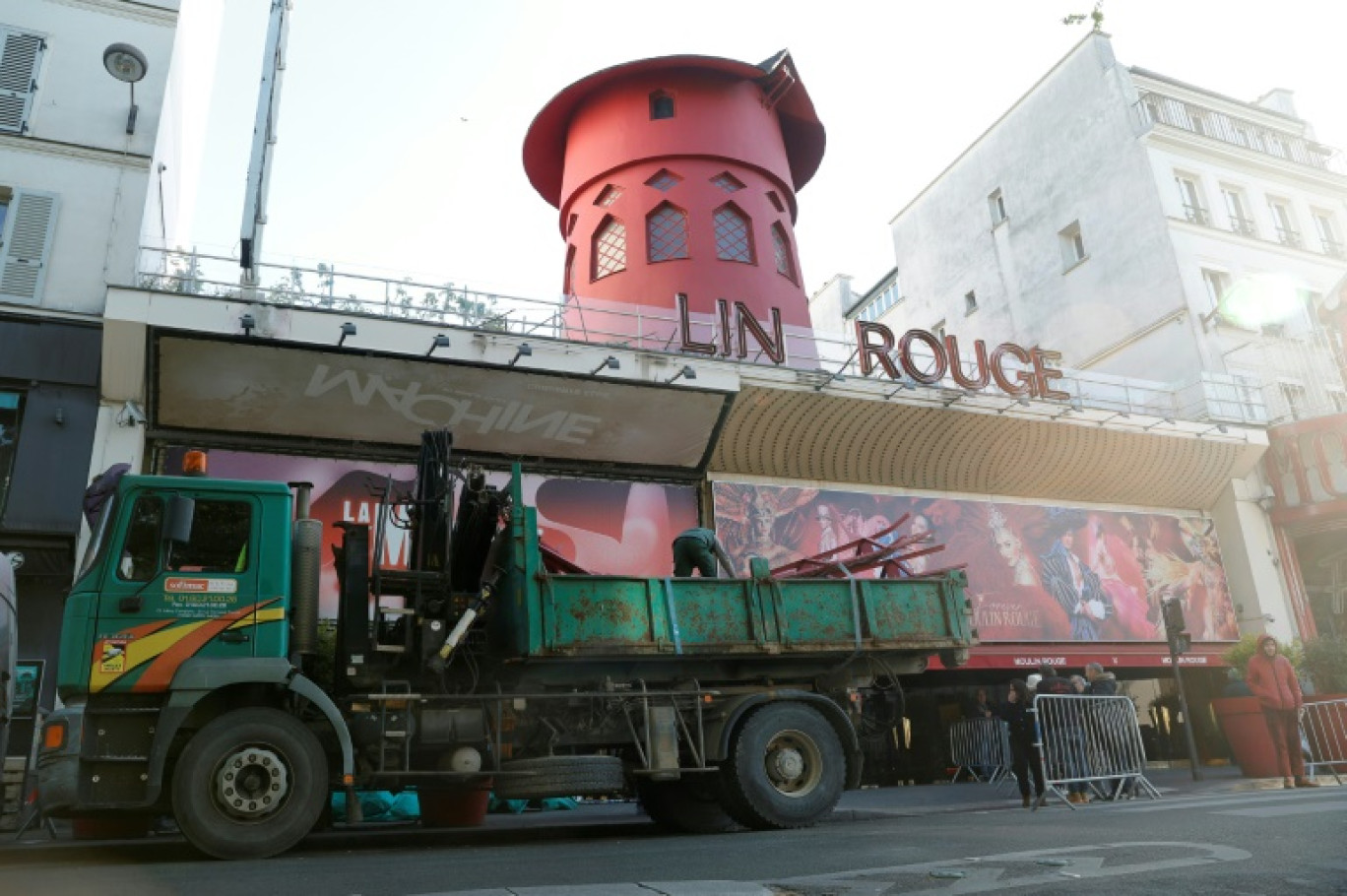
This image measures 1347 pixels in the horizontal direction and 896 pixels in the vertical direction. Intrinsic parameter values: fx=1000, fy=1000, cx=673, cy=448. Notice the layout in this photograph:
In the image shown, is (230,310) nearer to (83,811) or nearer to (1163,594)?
(83,811)

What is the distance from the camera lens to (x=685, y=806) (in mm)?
9789

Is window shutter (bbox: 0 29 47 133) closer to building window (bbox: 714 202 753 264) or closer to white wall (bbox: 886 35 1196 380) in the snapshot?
building window (bbox: 714 202 753 264)

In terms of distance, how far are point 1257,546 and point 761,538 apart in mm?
12641

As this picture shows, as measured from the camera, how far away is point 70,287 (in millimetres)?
14453

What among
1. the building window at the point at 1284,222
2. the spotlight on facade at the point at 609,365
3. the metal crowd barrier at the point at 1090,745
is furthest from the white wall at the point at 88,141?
the building window at the point at 1284,222

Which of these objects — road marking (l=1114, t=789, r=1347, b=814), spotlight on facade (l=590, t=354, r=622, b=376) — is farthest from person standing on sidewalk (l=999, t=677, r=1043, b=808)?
spotlight on facade (l=590, t=354, r=622, b=376)

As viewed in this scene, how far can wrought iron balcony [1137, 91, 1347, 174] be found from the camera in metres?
26.9

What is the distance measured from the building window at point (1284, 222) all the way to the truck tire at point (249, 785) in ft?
93.2

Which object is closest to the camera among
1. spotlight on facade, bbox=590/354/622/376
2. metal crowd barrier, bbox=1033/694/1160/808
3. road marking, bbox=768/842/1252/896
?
road marking, bbox=768/842/1252/896

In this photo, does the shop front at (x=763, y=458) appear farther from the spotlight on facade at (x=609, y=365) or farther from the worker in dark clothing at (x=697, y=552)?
the worker in dark clothing at (x=697, y=552)

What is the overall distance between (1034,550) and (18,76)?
Result: 20.0 m

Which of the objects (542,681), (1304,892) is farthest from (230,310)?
(1304,892)

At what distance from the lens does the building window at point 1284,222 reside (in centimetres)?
2728

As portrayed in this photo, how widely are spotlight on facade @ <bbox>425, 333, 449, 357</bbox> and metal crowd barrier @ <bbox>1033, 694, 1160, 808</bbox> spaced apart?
9345 mm
